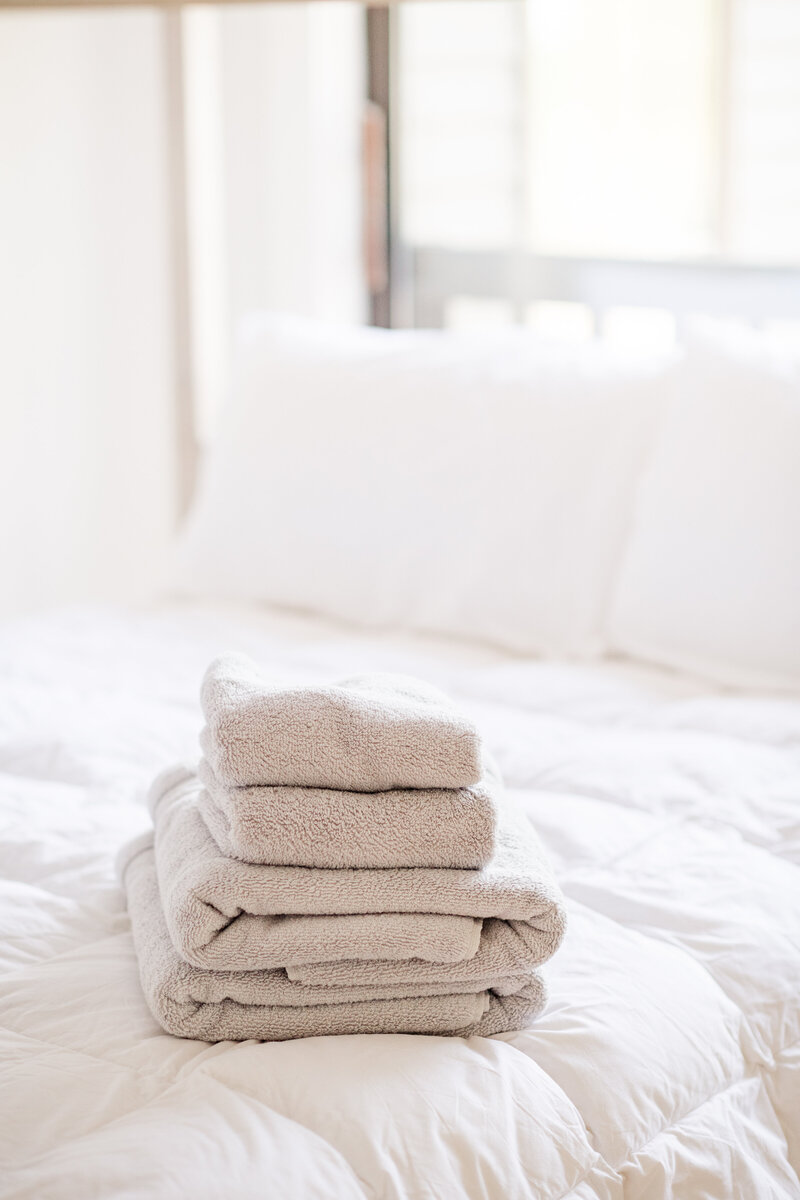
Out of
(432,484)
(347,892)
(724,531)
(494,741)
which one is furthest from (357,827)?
(432,484)

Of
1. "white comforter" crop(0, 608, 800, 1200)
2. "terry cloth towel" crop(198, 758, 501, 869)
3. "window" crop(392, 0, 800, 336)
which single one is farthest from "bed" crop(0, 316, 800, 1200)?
"window" crop(392, 0, 800, 336)

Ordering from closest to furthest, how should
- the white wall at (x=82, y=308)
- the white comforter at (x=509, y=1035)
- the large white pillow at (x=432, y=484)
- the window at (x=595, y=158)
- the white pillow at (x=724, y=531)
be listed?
the white comforter at (x=509, y=1035) < the white pillow at (x=724, y=531) < the large white pillow at (x=432, y=484) < the window at (x=595, y=158) < the white wall at (x=82, y=308)

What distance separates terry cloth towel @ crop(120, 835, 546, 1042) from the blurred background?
173cm

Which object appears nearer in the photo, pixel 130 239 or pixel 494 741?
pixel 494 741

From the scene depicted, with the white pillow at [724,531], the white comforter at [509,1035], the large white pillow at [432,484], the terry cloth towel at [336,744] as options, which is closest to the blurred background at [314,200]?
the large white pillow at [432,484]

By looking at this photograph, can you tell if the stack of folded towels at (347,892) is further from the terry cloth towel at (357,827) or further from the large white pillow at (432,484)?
the large white pillow at (432,484)

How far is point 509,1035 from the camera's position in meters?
0.83

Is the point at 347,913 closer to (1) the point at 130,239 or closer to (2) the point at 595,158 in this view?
(2) the point at 595,158

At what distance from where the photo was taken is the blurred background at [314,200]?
94.5 inches

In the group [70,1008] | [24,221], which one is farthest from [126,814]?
[24,221]

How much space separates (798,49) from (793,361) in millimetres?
916

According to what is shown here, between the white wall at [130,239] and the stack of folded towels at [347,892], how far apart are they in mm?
1898

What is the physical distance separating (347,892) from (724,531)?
37.2 inches

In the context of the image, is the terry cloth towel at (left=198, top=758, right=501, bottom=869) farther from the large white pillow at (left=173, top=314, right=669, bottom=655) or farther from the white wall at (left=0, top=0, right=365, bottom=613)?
the white wall at (left=0, top=0, right=365, bottom=613)
